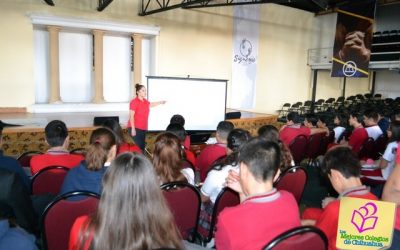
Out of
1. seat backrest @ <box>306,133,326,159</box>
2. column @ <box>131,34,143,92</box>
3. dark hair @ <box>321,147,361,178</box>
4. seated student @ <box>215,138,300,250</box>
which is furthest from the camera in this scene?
column @ <box>131,34,143,92</box>

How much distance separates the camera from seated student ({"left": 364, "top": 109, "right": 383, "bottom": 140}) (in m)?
4.86

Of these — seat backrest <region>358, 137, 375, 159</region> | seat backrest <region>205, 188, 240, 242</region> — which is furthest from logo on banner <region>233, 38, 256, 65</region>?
seat backrest <region>205, 188, 240, 242</region>

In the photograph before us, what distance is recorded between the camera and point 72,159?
8.77 ft

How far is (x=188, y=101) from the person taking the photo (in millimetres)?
6621

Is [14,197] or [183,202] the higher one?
[14,197]

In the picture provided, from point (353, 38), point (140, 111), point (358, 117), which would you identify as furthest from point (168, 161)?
point (353, 38)

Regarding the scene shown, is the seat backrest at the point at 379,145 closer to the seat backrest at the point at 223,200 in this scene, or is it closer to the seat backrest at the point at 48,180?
the seat backrest at the point at 223,200

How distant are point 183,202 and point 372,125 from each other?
3990 mm

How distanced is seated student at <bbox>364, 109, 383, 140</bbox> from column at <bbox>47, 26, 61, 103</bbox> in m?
7.49

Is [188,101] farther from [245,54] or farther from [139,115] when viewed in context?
[245,54]

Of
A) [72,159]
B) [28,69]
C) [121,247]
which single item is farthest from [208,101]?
[121,247]

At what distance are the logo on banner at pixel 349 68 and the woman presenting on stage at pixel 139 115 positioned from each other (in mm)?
7588

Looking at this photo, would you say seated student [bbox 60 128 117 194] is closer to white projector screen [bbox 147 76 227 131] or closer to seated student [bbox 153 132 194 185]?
seated student [bbox 153 132 194 185]

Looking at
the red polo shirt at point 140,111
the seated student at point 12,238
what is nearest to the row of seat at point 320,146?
the red polo shirt at point 140,111
